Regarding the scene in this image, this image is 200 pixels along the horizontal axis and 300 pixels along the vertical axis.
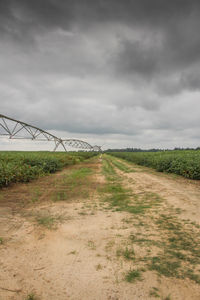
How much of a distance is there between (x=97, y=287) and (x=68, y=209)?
333 cm

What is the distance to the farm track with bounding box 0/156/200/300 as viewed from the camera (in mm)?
2252

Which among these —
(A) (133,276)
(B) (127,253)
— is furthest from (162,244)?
(A) (133,276)

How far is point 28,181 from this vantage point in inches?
409

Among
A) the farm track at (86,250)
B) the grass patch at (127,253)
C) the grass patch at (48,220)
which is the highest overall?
the grass patch at (127,253)

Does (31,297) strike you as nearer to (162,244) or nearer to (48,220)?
(162,244)

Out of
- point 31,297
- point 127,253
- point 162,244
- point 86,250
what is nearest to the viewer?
point 31,297

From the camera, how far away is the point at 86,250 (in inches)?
125

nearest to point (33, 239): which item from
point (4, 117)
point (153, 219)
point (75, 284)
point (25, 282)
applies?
point (25, 282)

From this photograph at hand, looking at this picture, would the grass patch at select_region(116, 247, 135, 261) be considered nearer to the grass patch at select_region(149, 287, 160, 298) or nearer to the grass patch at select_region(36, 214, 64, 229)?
the grass patch at select_region(149, 287, 160, 298)

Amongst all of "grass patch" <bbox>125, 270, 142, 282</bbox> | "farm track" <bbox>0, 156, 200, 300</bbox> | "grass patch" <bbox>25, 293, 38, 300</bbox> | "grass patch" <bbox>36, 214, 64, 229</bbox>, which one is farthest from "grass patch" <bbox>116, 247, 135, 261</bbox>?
"grass patch" <bbox>36, 214, 64, 229</bbox>

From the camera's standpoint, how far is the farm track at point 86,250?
225 centimetres

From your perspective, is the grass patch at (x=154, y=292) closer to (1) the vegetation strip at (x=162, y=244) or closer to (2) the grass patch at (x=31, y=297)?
(1) the vegetation strip at (x=162, y=244)

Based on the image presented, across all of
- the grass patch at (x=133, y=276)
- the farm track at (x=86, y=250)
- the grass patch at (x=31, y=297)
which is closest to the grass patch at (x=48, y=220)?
the farm track at (x=86, y=250)

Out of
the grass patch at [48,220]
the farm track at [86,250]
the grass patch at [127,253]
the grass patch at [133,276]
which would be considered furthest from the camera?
A: the grass patch at [48,220]
